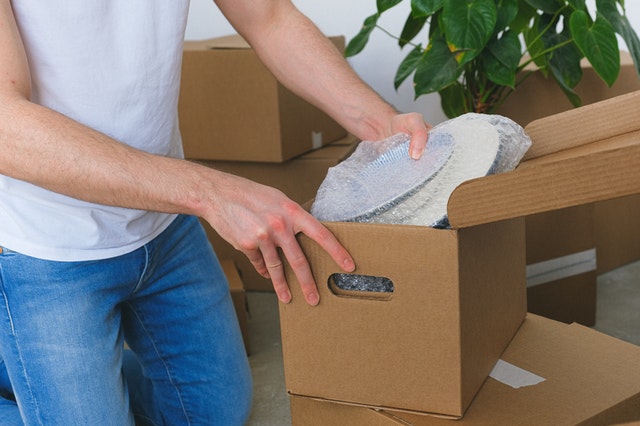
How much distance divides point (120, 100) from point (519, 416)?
0.70 metres

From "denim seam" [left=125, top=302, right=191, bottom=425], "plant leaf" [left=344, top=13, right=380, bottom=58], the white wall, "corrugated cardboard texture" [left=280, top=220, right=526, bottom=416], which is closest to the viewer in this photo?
"corrugated cardboard texture" [left=280, top=220, right=526, bottom=416]

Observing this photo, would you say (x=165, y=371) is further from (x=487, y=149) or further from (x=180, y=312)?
(x=487, y=149)

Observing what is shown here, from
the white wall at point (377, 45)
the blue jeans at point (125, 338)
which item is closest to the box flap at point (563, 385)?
the blue jeans at point (125, 338)

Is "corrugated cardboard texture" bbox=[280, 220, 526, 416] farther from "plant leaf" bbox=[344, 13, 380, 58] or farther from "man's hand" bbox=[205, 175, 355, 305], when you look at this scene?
"plant leaf" bbox=[344, 13, 380, 58]

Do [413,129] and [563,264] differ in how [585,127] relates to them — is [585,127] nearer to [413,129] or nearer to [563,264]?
[413,129]

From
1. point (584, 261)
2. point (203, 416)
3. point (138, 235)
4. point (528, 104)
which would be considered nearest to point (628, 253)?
point (584, 261)

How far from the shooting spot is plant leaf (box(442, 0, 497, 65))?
179 centimetres

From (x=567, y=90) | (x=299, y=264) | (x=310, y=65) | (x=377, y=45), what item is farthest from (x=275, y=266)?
(x=377, y=45)

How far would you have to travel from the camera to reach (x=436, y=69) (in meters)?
1.95

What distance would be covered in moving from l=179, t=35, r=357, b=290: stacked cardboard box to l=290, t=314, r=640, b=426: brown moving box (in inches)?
45.3

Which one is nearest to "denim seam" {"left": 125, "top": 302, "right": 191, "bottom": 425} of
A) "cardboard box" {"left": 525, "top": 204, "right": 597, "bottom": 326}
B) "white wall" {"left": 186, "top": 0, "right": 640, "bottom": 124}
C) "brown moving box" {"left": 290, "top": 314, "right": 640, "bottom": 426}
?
"brown moving box" {"left": 290, "top": 314, "right": 640, "bottom": 426}

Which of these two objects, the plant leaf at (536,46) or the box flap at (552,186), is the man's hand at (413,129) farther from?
the plant leaf at (536,46)

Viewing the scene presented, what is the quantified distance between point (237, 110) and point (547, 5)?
0.79m

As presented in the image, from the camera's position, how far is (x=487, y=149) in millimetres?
1021
